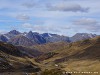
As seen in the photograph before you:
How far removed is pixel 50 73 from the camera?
116 m
